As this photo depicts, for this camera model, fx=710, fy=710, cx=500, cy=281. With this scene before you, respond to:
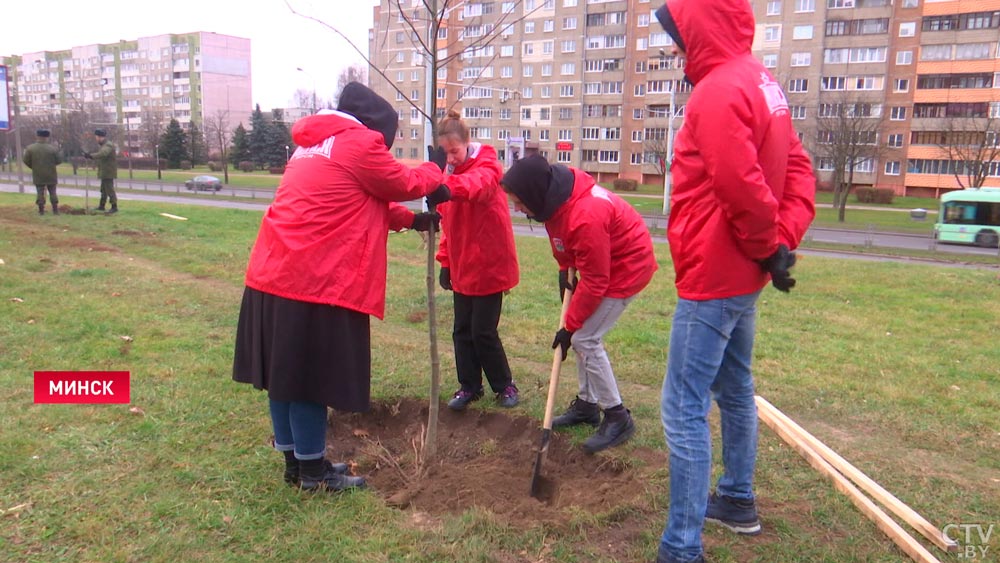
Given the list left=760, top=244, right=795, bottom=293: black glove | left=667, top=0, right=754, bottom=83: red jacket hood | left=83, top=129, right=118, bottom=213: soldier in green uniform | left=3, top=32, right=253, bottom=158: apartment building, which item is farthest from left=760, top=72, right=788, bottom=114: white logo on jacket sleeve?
left=3, top=32, right=253, bottom=158: apartment building

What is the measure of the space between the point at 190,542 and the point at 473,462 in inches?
66.6

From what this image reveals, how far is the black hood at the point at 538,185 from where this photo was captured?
392 centimetres

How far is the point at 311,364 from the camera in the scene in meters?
3.39

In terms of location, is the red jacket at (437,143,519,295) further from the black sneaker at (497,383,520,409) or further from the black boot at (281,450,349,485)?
the black boot at (281,450,349,485)

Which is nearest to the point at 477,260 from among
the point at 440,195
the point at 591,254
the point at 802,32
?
the point at 440,195

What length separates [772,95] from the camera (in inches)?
106

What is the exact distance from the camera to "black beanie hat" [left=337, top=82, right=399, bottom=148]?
3594mm

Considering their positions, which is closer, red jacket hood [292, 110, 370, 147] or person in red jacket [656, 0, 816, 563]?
person in red jacket [656, 0, 816, 563]

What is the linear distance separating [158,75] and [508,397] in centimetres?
11225

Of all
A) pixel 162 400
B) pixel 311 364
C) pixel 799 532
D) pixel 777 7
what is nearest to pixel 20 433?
pixel 162 400

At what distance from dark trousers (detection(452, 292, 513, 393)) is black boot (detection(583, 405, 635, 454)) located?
94cm

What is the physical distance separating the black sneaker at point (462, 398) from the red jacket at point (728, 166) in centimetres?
253

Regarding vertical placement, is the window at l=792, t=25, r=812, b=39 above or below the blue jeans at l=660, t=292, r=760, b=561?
above

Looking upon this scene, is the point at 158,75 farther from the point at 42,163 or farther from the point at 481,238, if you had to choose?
the point at 481,238
